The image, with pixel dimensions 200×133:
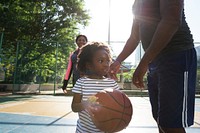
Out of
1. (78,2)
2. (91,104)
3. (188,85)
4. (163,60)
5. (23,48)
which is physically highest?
(78,2)

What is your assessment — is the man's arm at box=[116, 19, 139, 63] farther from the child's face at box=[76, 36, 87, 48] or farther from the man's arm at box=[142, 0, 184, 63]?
the child's face at box=[76, 36, 87, 48]

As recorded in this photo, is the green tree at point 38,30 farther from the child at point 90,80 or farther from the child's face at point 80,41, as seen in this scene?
the child at point 90,80

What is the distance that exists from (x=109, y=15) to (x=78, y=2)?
11.4ft

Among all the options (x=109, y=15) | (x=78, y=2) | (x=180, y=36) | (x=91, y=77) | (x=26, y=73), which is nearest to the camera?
(x=180, y=36)

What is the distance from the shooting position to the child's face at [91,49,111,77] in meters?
2.07

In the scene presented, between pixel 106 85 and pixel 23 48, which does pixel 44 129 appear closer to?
pixel 106 85

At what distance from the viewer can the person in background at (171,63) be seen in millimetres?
1614

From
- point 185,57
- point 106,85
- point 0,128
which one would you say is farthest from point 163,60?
point 0,128

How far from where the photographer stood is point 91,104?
1822 mm

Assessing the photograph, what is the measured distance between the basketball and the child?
0.39 ft

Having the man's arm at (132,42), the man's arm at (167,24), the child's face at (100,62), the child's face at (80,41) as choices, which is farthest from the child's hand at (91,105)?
the child's face at (80,41)

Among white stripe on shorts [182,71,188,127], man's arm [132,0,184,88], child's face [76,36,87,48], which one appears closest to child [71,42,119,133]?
man's arm [132,0,184,88]

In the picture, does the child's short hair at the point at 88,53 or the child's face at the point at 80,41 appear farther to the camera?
the child's face at the point at 80,41

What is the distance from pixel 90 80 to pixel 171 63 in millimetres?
674
